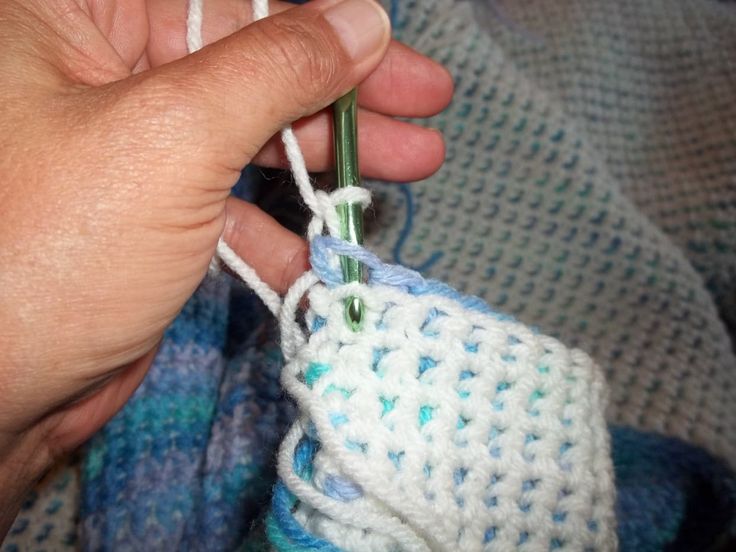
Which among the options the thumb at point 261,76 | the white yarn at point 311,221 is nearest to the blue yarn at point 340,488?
the white yarn at point 311,221

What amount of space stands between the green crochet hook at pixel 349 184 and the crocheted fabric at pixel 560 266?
0.36 metres

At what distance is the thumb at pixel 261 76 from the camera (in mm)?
522

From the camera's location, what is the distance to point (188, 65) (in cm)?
53

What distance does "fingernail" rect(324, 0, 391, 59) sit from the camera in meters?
0.61

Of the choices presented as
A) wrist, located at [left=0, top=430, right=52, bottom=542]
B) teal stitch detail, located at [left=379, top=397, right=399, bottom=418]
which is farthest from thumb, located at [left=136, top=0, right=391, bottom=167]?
wrist, located at [left=0, top=430, right=52, bottom=542]

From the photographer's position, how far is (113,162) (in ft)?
1.69

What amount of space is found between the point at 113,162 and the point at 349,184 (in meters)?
0.20

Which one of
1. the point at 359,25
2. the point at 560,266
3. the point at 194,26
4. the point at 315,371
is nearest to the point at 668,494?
the point at 560,266

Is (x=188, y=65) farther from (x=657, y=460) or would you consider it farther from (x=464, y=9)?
(x=657, y=460)

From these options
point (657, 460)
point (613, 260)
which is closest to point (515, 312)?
point (613, 260)

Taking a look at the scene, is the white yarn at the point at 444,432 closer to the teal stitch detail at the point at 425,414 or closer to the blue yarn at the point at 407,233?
the teal stitch detail at the point at 425,414

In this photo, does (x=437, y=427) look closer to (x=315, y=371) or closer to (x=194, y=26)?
(x=315, y=371)

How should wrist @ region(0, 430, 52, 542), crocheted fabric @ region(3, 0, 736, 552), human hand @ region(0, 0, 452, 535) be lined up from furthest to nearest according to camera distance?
crocheted fabric @ region(3, 0, 736, 552)
wrist @ region(0, 430, 52, 542)
human hand @ region(0, 0, 452, 535)

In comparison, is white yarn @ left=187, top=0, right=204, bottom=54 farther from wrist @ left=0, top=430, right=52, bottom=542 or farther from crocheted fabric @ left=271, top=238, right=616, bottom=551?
wrist @ left=0, top=430, right=52, bottom=542
